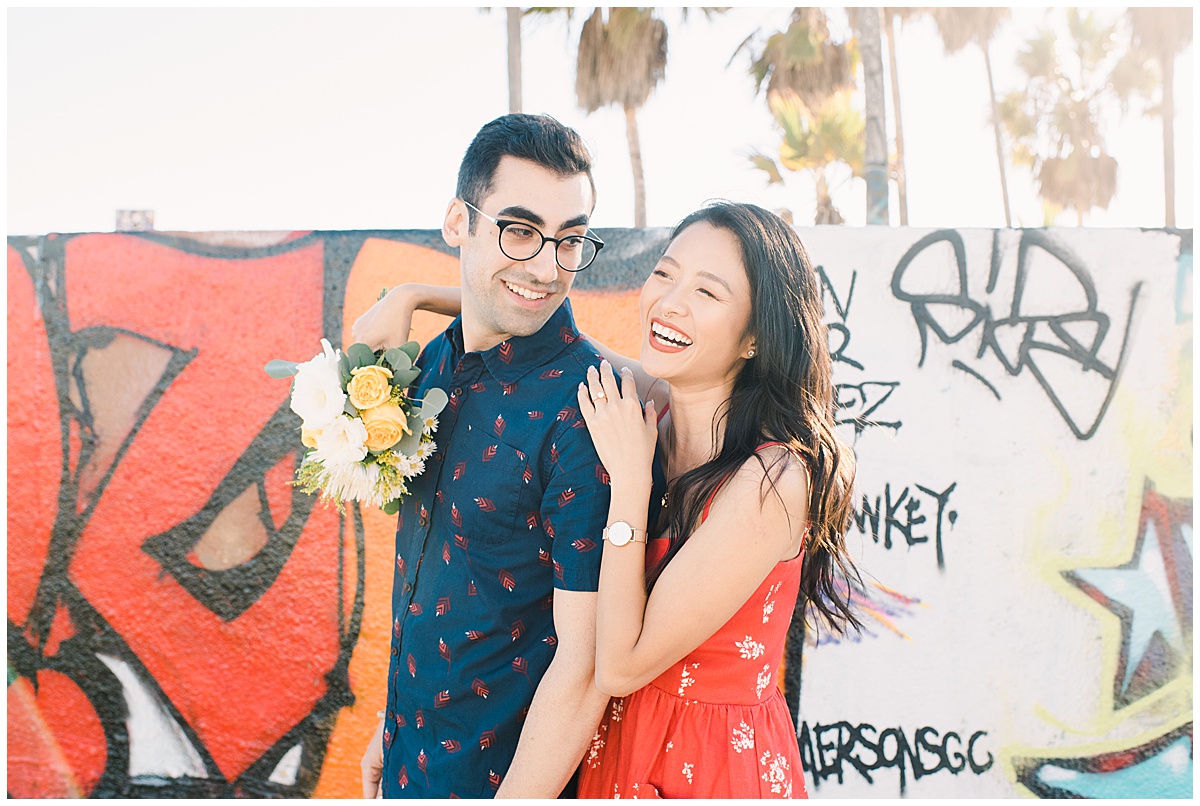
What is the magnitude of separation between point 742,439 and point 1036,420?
88.1 inches

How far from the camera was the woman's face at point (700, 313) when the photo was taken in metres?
1.87

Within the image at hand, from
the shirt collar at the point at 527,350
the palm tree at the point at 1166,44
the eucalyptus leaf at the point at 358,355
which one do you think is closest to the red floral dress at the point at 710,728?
the shirt collar at the point at 527,350

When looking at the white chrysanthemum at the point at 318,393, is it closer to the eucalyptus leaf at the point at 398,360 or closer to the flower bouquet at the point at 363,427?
the flower bouquet at the point at 363,427

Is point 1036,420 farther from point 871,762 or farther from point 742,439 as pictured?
point 742,439

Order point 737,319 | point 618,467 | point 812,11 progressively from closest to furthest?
point 618,467 → point 737,319 → point 812,11

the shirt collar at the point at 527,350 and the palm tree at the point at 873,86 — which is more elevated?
the palm tree at the point at 873,86

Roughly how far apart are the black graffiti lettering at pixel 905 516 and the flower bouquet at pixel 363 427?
2225 millimetres

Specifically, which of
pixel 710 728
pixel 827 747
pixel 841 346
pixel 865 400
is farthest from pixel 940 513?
pixel 710 728

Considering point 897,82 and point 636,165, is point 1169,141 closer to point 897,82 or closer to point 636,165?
point 897,82

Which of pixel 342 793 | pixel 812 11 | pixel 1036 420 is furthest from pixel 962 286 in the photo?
pixel 812 11

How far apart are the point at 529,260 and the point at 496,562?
0.66m

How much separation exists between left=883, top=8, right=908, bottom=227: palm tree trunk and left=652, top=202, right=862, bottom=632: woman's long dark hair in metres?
11.0

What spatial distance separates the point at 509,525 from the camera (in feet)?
5.94

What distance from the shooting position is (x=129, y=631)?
143 inches
